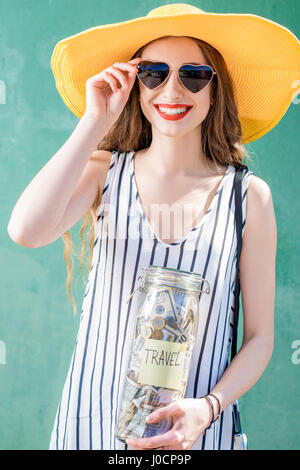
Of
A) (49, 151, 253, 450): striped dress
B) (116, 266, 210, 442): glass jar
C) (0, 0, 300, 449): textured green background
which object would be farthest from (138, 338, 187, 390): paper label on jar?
(0, 0, 300, 449): textured green background

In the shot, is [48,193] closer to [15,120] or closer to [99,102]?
[99,102]

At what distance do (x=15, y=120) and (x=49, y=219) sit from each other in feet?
4.17

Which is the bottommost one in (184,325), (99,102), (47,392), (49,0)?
(47,392)

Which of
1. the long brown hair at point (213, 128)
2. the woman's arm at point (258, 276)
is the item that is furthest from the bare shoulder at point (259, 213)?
the long brown hair at point (213, 128)

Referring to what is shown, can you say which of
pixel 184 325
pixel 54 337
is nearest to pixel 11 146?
pixel 54 337

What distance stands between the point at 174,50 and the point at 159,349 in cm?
70

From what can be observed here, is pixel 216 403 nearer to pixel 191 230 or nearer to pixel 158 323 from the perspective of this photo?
pixel 158 323

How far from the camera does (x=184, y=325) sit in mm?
1010

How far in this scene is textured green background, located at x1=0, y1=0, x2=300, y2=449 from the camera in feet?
7.45

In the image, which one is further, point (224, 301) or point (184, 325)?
point (224, 301)

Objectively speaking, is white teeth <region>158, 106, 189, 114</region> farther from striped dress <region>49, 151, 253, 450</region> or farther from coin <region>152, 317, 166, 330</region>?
coin <region>152, 317, 166, 330</region>

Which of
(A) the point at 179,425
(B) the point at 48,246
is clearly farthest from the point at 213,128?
(B) the point at 48,246

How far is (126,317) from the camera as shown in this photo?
1.25m

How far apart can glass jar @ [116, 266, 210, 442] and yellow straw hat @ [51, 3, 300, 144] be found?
0.59 m
